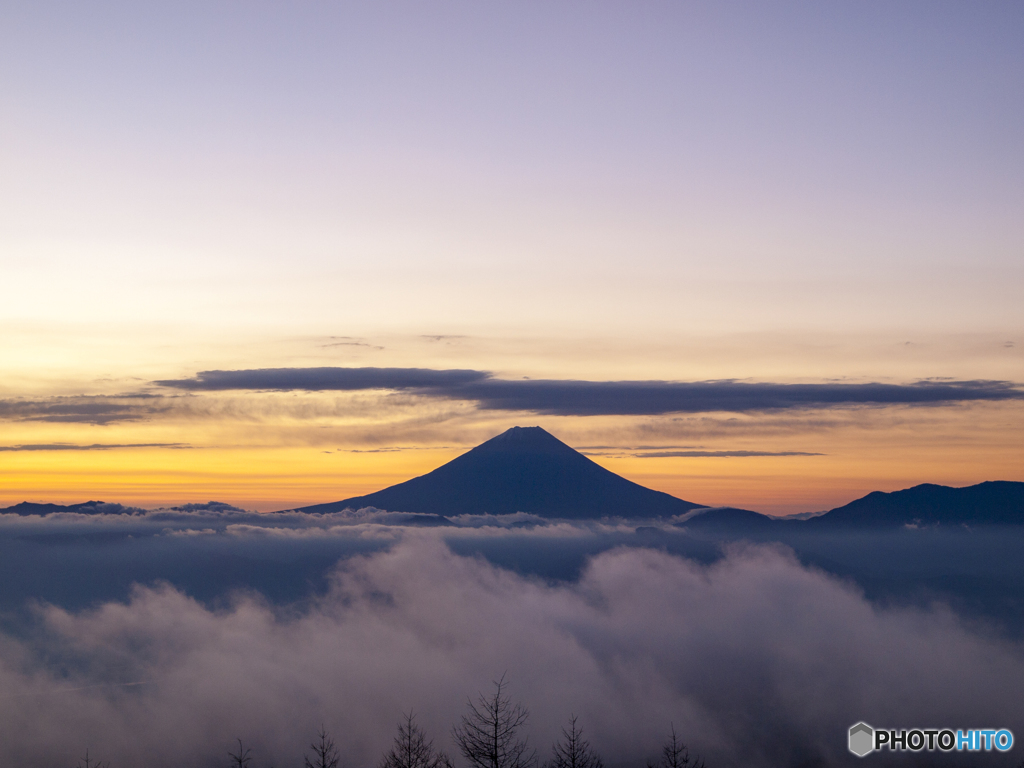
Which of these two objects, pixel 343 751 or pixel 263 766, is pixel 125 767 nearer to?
pixel 263 766

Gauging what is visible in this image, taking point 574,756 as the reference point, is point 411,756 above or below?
below

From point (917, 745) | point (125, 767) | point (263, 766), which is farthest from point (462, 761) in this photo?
point (917, 745)

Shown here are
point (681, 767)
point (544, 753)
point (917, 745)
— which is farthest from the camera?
point (544, 753)

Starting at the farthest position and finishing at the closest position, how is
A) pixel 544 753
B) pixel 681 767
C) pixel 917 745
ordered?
pixel 544 753, pixel 681 767, pixel 917 745

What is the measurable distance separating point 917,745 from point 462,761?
158251 mm

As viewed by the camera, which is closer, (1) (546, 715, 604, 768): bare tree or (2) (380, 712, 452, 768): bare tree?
(2) (380, 712, 452, 768): bare tree

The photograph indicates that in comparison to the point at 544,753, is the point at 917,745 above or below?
above

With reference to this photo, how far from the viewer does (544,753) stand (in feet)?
625

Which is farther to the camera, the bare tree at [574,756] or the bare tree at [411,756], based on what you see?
the bare tree at [574,756]

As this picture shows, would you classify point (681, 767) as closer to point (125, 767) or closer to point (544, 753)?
point (544, 753)

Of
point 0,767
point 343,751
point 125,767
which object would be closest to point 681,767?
point 343,751

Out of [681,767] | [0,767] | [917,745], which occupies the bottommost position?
[0,767]

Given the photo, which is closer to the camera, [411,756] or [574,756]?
[574,756]

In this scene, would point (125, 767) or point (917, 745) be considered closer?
point (917, 745)
